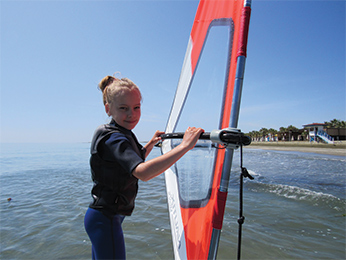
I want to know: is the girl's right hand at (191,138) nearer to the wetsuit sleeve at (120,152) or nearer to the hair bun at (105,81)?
the wetsuit sleeve at (120,152)

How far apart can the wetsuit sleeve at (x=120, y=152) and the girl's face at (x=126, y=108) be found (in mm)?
175

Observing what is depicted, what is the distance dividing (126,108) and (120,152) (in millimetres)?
329

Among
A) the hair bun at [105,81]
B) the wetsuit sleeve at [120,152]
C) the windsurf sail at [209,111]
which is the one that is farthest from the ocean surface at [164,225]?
the hair bun at [105,81]

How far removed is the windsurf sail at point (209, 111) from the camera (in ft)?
4.07

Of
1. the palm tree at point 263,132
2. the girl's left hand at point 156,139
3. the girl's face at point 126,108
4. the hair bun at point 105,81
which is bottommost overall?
the girl's left hand at point 156,139

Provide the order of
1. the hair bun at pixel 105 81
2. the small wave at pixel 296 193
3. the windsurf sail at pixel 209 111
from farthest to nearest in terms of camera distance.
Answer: the small wave at pixel 296 193, the hair bun at pixel 105 81, the windsurf sail at pixel 209 111

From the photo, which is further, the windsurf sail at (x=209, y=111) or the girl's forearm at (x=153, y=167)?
the windsurf sail at (x=209, y=111)

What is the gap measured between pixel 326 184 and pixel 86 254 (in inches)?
285

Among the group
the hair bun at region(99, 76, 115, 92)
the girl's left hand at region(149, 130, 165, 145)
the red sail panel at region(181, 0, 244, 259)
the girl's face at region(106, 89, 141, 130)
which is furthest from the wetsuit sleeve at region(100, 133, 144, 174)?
the girl's left hand at region(149, 130, 165, 145)

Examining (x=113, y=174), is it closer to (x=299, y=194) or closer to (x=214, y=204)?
(x=214, y=204)

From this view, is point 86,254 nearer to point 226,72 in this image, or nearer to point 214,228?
point 214,228

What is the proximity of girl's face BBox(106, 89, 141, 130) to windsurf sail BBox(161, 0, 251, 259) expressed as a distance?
0.57 m

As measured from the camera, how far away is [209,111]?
5.58 ft

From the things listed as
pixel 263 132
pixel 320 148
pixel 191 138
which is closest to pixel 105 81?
pixel 191 138
